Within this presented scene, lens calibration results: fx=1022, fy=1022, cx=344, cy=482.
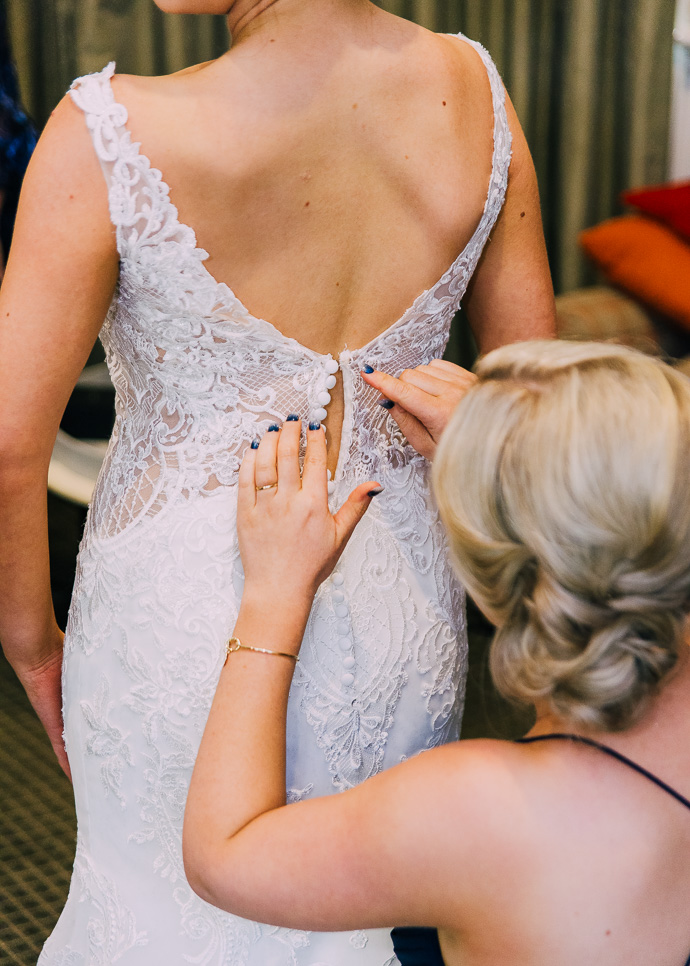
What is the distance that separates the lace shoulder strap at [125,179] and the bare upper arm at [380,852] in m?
0.51

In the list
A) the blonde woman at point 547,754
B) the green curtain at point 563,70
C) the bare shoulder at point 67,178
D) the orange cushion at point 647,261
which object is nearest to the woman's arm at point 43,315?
the bare shoulder at point 67,178

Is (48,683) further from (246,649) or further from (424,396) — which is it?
(424,396)

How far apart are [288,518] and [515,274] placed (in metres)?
0.46

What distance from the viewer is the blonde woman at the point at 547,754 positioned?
777 mm

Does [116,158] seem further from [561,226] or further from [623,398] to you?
[561,226]

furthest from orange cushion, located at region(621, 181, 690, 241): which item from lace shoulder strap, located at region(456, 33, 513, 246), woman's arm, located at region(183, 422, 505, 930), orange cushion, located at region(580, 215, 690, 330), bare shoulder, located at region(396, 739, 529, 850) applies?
bare shoulder, located at region(396, 739, 529, 850)

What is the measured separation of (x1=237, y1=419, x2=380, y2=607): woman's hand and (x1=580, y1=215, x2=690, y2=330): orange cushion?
7.38 feet

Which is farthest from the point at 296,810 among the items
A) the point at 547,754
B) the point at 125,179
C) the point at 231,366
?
the point at 125,179

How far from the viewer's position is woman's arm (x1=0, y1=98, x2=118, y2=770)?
2.99 feet

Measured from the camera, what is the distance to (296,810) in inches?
33.9

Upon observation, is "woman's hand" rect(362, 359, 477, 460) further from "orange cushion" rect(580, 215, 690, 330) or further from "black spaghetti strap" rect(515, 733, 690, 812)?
"orange cushion" rect(580, 215, 690, 330)

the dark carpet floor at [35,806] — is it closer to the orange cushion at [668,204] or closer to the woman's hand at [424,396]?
the woman's hand at [424,396]

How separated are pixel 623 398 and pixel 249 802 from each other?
1.51 feet

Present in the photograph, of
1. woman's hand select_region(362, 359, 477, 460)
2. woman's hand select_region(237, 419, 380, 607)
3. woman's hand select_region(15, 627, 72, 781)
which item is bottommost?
woman's hand select_region(15, 627, 72, 781)
